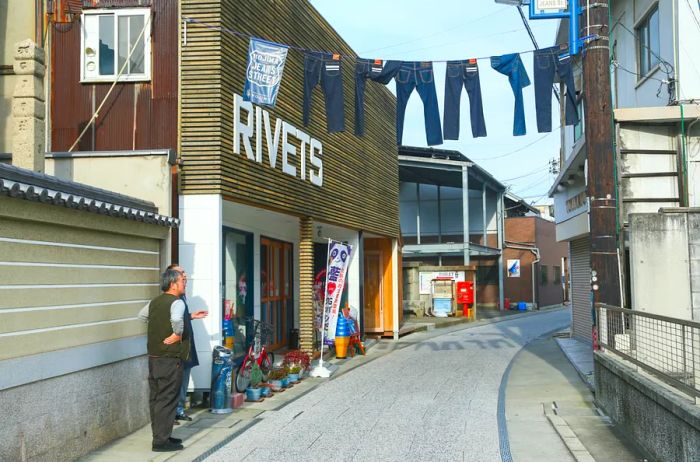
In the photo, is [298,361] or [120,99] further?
[298,361]

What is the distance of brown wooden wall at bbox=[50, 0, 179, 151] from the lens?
10.8 metres

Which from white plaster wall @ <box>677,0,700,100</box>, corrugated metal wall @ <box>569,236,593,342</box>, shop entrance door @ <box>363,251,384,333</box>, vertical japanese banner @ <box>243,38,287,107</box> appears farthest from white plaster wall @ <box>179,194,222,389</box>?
corrugated metal wall @ <box>569,236,593,342</box>

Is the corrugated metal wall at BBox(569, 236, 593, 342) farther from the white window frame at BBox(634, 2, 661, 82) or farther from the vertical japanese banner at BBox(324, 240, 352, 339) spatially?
the vertical japanese banner at BBox(324, 240, 352, 339)

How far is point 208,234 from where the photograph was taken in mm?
10594

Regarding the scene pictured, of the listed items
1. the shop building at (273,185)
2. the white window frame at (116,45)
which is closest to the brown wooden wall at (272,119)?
the shop building at (273,185)

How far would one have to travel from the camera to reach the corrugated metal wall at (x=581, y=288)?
19594mm

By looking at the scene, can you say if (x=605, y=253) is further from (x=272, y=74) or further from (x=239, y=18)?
(x=239, y=18)

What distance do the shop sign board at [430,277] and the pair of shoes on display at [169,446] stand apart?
2421 cm

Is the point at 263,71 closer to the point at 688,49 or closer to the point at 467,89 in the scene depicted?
the point at 467,89

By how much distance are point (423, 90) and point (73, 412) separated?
810 cm

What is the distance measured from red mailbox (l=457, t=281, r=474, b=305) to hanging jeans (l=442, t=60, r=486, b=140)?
1897 cm

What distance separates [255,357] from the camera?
11.5 metres

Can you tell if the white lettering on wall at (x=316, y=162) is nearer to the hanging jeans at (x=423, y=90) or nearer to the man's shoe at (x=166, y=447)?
the hanging jeans at (x=423, y=90)

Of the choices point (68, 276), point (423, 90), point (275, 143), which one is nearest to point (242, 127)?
point (275, 143)
